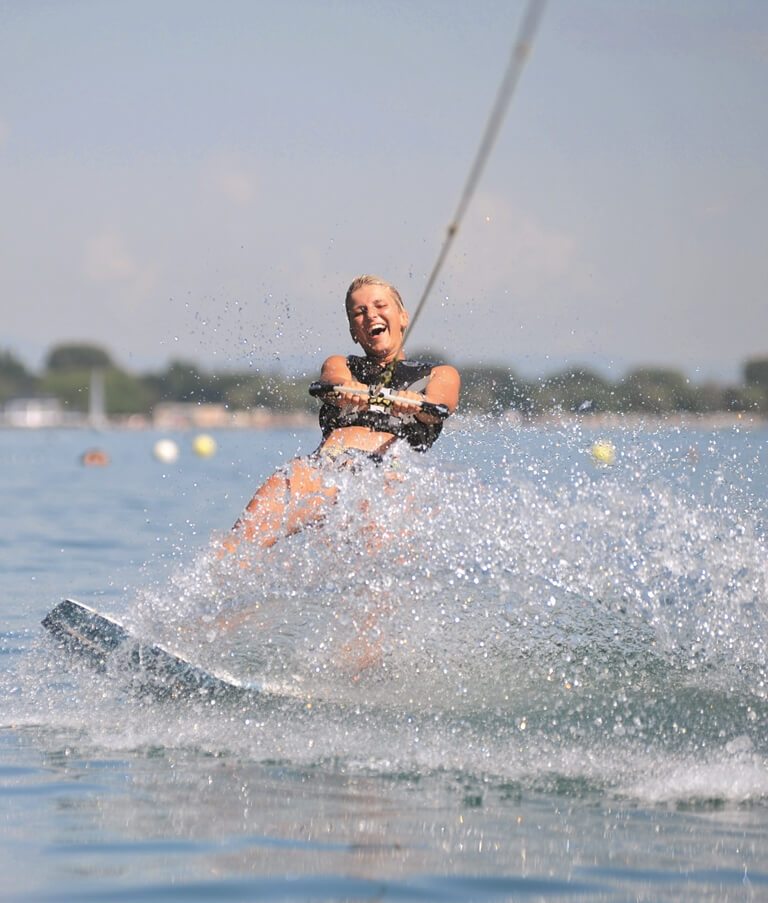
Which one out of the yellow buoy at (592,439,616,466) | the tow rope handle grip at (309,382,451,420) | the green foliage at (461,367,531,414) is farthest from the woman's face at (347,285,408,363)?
the yellow buoy at (592,439,616,466)

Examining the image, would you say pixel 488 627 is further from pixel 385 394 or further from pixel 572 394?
pixel 572 394

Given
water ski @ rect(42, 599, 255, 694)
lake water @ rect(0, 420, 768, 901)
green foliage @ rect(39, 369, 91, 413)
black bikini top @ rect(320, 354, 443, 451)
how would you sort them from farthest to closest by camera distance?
green foliage @ rect(39, 369, 91, 413), black bikini top @ rect(320, 354, 443, 451), water ski @ rect(42, 599, 255, 694), lake water @ rect(0, 420, 768, 901)

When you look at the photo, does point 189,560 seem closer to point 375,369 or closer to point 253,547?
point 253,547

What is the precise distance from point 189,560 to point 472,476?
1.28 m

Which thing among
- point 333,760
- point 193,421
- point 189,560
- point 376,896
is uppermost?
point 193,421

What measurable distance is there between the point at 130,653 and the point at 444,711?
141 centimetres

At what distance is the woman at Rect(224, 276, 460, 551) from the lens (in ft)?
22.1

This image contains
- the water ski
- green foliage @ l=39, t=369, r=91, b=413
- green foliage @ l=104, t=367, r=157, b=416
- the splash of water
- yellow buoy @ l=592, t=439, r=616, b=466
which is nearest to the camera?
the splash of water

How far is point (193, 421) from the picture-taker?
138 meters

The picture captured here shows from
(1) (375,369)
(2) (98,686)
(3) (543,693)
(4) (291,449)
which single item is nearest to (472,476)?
(1) (375,369)

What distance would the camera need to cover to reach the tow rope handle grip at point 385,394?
264 inches

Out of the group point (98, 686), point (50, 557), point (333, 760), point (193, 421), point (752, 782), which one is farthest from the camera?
point (193, 421)

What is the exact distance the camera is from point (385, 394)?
6.72 metres

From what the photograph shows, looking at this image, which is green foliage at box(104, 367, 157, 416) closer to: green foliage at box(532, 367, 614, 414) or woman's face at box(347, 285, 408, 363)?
green foliage at box(532, 367, 614, 414)
